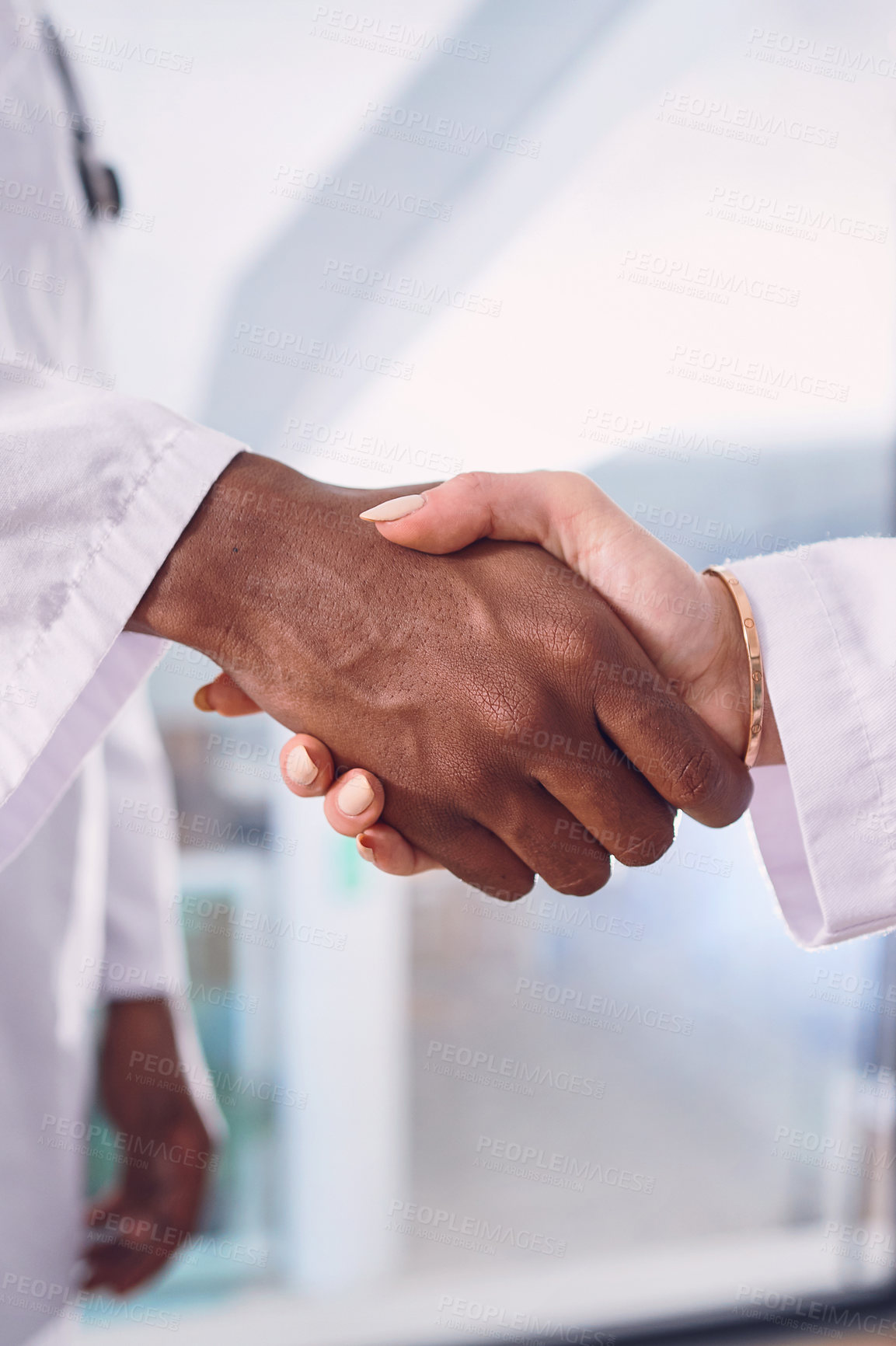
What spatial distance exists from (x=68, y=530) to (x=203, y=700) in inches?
8.7

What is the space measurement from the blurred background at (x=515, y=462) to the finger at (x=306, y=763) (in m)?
0.98

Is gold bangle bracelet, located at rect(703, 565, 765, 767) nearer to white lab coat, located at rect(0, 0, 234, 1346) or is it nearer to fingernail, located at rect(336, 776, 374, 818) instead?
fingernail, located at rect(336, 776, 374, 818)

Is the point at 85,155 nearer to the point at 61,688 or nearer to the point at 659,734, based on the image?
the point at 61,688

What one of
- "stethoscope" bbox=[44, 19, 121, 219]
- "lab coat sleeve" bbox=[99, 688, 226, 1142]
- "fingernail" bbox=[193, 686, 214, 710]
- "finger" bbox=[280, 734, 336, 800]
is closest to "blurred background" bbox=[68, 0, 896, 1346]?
"stethoscope" bbox=[44, 19, 121, 219]

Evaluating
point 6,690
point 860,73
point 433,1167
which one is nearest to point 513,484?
point 6,690

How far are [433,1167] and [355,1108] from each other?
294 mm

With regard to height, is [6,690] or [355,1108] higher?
[6,690]

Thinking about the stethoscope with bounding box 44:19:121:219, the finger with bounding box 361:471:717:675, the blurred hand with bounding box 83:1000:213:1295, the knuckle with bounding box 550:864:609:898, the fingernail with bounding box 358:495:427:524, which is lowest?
the blurred hand with bounding box 83:1000:213:1295

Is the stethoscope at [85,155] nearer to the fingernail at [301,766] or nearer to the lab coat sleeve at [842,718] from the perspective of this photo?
the fingernail at [301,766]

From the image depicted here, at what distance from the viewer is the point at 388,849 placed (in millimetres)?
646

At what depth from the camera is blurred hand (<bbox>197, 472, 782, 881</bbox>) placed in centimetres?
60

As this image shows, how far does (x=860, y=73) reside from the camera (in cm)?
Result: 149

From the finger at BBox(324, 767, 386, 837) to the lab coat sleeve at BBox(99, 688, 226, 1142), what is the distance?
39cm

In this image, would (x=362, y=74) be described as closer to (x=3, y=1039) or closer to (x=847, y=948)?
(x=3, y=1039)
